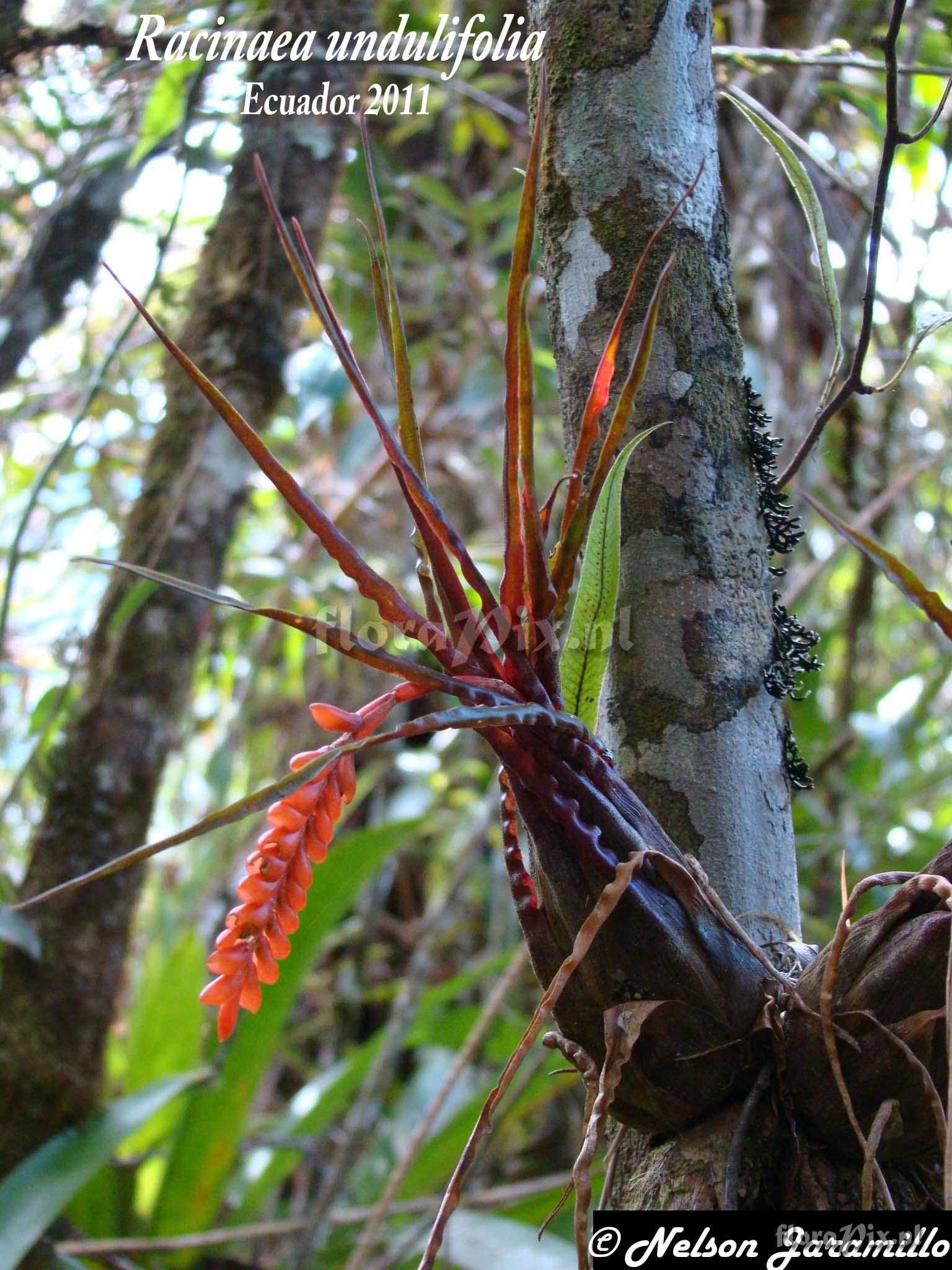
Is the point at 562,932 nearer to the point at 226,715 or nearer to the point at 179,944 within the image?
the point at 179,944

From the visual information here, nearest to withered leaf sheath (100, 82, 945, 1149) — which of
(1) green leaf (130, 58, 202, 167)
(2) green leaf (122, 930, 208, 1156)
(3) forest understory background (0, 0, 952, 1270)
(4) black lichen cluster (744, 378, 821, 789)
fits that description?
(4) black lichen cluster (744, 378, 821, 789)

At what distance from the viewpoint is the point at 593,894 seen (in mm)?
326

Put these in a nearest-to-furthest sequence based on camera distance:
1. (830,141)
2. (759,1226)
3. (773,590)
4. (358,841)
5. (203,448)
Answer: (759,1226) → (773,590) → (203,448) → (358,841) → (830,141)

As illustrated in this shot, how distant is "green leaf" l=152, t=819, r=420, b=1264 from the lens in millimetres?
1248

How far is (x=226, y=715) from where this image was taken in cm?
207

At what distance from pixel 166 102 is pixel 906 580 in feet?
3.67

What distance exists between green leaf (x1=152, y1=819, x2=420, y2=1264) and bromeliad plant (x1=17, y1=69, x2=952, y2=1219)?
0.94 m

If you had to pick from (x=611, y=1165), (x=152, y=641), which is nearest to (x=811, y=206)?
(x=611, y=1165)

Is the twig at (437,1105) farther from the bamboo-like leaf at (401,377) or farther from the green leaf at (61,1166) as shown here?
the bamboo-like leaf at (401,377)

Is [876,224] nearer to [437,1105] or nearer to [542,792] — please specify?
[542,792]

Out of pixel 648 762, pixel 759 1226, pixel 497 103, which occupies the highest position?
pixel 497 103

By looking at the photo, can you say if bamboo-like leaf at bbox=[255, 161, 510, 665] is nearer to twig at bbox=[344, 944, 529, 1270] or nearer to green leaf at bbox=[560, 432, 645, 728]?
green leaf at bbox=[560, 432, 645, 728]

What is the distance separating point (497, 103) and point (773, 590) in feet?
3.22

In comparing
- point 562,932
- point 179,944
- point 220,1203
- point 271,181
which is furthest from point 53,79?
point 220,1203
